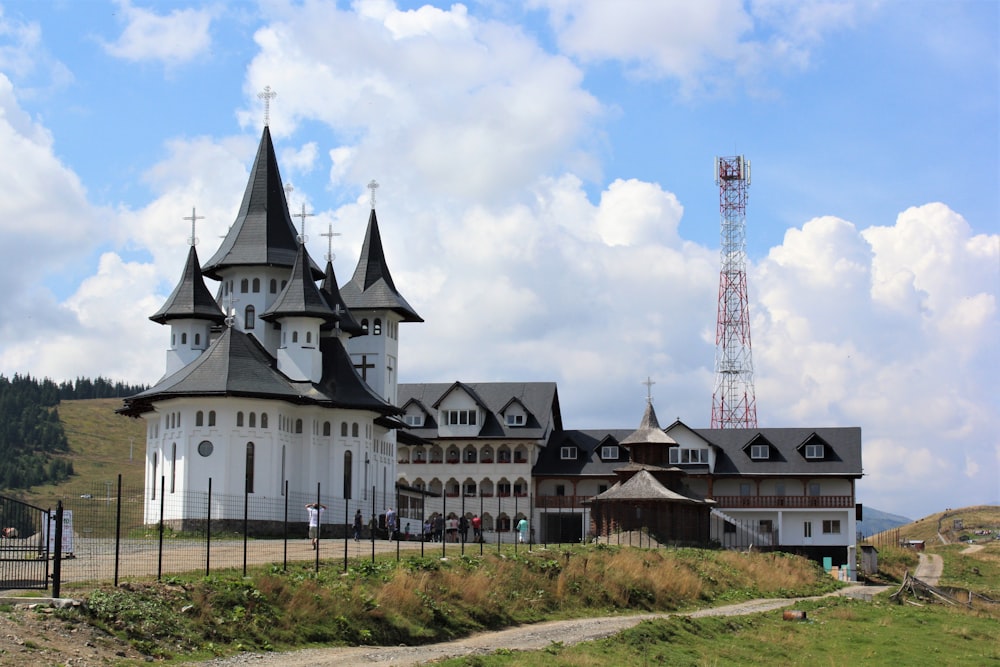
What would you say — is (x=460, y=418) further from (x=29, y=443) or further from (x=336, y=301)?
(x=29, y=443)

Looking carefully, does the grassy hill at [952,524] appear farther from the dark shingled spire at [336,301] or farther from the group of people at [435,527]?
the dark shingled spire at [336,301]

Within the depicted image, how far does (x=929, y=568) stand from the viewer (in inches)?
3056

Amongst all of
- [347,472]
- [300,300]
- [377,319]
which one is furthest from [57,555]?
[377,319]

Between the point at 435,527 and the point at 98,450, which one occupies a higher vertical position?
the point at 98,450

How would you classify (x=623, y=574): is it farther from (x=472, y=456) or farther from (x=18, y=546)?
(x=472, y=456)

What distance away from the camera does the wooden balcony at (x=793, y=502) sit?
79625 mm

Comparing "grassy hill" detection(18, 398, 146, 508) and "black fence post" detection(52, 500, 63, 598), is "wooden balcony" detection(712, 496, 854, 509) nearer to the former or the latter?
"black fence post" detection(52, 500, 63, 598)

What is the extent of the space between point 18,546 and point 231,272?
1603 inches

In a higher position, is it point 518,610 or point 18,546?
point 18,546

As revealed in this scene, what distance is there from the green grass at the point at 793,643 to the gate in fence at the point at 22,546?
8.00m

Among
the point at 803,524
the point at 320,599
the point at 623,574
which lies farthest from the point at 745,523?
the point at 320,599

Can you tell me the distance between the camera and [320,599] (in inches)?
1069

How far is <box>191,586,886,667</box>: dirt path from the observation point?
23312mm

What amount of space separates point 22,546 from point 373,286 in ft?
163
